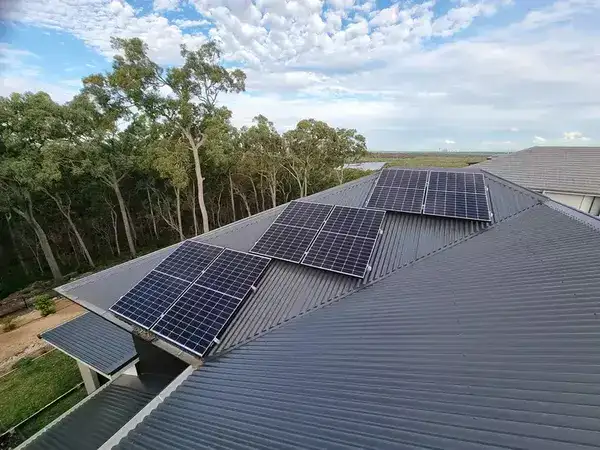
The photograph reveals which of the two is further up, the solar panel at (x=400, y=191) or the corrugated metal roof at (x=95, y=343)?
the solar panel at (x=400, y=191)

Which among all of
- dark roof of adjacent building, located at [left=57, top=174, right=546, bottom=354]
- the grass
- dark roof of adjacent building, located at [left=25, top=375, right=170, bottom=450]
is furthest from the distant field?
the grass

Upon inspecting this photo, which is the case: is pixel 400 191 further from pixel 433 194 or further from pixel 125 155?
pixel 125 155

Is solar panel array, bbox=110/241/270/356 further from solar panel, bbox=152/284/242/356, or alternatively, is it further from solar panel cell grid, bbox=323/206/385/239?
solar panel cell grid, bbox=323/206/385/239

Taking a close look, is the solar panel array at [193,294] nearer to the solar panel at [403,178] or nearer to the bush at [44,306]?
the solar panel at [403,178]

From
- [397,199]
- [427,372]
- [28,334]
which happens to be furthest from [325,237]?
[28,334]

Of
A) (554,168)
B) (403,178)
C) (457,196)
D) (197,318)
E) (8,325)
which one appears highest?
(554,168)

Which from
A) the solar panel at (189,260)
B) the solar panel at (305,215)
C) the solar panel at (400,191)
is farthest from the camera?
the solar panel at (400,191)

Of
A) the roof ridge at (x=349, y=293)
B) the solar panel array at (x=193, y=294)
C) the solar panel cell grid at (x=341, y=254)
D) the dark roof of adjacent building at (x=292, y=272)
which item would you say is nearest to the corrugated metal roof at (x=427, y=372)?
the roof ridge at (x=349, y=293)

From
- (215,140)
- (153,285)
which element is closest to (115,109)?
(215,140)
